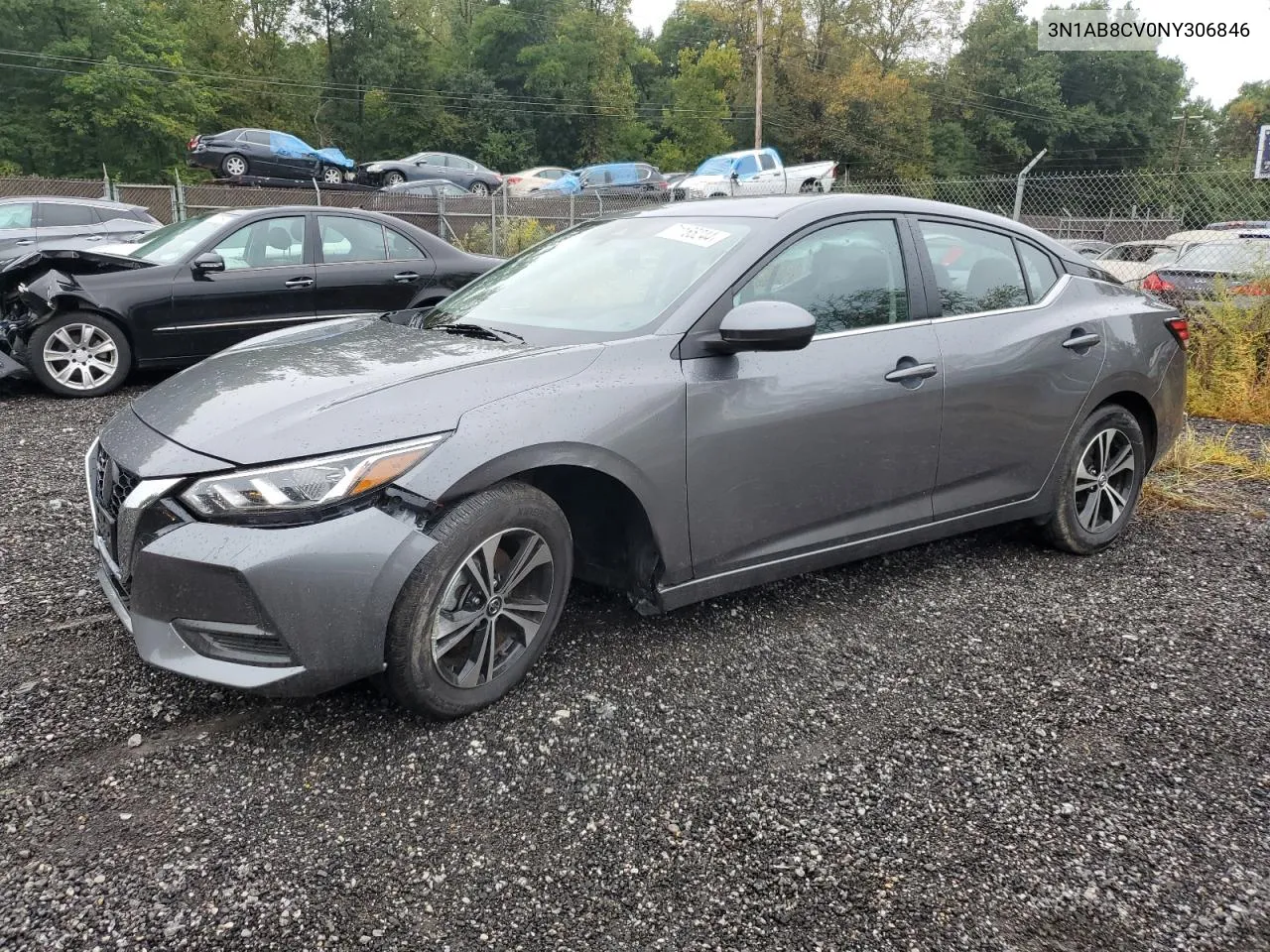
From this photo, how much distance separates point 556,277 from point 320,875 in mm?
2280

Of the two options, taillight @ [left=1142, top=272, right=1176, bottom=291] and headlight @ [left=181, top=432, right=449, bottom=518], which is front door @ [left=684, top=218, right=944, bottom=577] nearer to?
headlight @ [left=181, top=432, right=449, bottom=518]

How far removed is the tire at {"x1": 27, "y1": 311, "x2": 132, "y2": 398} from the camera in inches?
269

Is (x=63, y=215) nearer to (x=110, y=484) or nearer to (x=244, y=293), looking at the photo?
(x=244, y=293)

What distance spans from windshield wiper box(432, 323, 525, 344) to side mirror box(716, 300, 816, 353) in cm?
71

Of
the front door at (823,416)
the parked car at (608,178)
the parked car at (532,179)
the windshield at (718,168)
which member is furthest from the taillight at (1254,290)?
the parked car at (532,179)

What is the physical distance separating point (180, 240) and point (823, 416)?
6.38 m

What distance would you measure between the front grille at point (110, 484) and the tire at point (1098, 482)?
11.8 feet

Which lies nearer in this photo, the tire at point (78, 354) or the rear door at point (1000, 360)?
the rear door at point (1000, 360)

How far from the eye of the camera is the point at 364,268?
307 inches

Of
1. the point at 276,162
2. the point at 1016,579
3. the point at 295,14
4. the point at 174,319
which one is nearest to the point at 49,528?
the point at 174,319

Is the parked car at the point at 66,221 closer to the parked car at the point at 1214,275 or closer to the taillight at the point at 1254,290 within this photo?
the parked car at the point at 1214,275

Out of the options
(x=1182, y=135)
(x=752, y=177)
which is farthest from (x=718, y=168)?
(x=1182, y=135)

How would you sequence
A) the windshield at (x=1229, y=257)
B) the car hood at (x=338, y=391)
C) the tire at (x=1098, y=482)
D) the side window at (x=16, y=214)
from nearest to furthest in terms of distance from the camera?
1. the car hood at (x=338, y=391)
2. the tire at (x=1098, y=482)
3. the windshield at (x=1229, y=257)
4. the side window at (x=16, y=214)

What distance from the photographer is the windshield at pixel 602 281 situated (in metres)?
3.19
